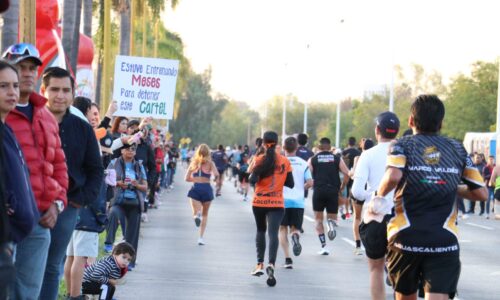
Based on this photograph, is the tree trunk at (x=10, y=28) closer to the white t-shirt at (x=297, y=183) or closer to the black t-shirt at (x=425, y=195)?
the white t-shirt at (x=297, y=183)

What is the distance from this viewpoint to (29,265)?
6617 millimetres

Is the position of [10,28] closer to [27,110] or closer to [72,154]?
[72,154]

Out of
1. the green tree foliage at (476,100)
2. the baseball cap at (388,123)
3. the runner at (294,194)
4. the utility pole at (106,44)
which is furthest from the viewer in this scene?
the green tree foliage at (476,100)

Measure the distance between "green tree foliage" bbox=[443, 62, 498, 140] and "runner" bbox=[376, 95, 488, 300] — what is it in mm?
78948

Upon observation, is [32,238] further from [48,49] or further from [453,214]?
[48,49]

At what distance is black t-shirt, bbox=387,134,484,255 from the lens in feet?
23.2

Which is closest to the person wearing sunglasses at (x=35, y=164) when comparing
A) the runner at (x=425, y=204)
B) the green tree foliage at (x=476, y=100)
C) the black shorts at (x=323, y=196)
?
the runner at (x=425, y=204)

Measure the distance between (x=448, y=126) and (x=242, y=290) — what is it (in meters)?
78.3

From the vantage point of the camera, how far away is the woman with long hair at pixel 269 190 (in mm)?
13586

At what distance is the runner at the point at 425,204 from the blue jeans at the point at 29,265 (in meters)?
2.12

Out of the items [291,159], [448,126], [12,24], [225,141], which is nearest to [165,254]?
[291,159]

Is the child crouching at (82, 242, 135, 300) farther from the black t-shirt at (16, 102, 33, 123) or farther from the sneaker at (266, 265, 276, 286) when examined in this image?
the black t-shirt at (16, 102, 33, 123)

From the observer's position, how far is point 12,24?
38.7 feet

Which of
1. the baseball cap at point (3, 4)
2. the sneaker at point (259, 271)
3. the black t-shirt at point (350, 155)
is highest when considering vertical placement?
the baseball cap at point (3, 4)
